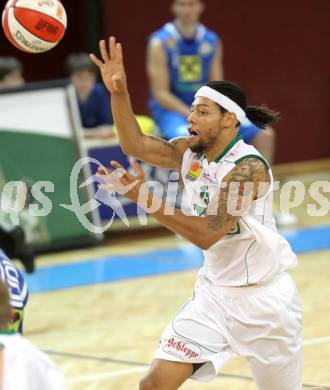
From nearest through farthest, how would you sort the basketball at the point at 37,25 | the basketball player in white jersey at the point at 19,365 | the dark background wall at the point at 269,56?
the basketball player in white jersey at the point at 19,365 < the basketball at the point at 37,25 < the dark background wall at the point at 269,56

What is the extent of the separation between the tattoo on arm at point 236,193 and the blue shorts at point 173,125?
4960 millimetres

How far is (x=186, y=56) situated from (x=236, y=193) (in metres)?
5.83

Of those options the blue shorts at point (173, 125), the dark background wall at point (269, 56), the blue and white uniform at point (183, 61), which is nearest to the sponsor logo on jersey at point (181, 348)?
the blue shorts at point (173, 125)

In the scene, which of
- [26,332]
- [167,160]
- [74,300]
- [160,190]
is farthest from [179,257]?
[167,160]

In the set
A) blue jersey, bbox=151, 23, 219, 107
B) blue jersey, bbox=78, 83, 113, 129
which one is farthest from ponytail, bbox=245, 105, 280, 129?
blue jersey, bbox=78, 83, 113, 129

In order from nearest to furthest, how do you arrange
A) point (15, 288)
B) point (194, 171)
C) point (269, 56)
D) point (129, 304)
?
point (15, 288) → point (194, 171) → point (129, 304) → point (269, 56)

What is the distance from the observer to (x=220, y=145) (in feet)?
17.0

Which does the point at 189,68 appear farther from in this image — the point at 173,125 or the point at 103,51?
the point at 103,51

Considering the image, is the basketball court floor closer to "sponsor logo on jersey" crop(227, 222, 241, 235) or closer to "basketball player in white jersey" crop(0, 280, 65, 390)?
"sponsor logo on jersey" crop(227, 222, 241, 235)

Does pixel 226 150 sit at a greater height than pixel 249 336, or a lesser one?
greater

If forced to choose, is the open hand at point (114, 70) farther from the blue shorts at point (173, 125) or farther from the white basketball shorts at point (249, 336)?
the blue shorts at point (173, 125)

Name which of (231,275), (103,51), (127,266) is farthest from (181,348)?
(127,266)

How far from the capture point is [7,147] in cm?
993

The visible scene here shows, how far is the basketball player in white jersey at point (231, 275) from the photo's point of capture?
4938 millimetres
